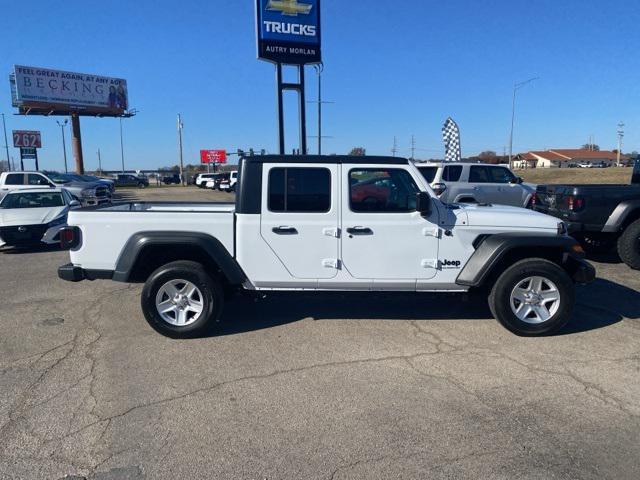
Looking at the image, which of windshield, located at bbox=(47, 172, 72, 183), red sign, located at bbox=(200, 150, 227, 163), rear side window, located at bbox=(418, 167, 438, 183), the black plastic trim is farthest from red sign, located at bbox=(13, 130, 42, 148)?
the black plastic trim

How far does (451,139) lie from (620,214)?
2078 centimetres

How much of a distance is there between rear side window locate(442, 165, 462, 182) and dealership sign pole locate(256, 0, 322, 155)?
18.7ft

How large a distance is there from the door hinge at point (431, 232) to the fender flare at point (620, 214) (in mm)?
4779

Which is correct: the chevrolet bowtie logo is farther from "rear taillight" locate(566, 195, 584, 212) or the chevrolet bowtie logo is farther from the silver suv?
"rear taillight" locate(566, 195, 584, 212)

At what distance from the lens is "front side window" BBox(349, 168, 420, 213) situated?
476 centimetres

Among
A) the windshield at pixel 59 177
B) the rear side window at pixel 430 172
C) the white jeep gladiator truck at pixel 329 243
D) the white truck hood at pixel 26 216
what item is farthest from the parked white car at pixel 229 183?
the white jeep gladiator truck at pixel 329 243

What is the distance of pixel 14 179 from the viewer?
1795 centimetres

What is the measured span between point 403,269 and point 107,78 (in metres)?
57.7

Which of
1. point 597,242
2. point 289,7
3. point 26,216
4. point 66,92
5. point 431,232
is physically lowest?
point 597,242

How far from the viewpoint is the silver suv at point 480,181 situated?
489 inches

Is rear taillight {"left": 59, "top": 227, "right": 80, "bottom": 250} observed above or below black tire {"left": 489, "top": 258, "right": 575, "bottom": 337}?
above

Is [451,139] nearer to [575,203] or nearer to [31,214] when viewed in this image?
[575,203]

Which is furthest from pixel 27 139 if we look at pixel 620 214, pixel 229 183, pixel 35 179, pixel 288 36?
pixel 620 214

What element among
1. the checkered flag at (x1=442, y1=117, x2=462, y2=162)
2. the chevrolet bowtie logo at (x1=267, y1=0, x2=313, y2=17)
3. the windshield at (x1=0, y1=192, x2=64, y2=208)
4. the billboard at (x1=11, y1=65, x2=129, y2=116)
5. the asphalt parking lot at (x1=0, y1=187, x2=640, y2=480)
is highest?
the billboard at (x1=11, y1=65, x2=129, y2=116)
